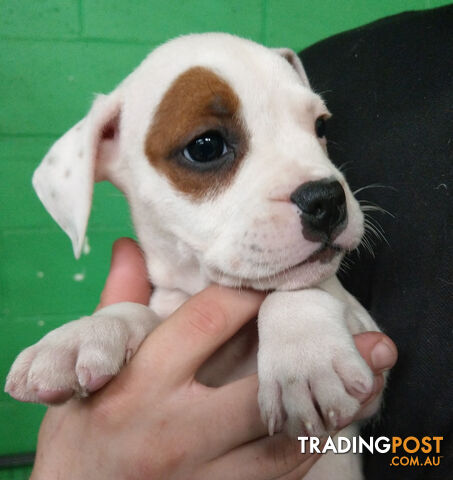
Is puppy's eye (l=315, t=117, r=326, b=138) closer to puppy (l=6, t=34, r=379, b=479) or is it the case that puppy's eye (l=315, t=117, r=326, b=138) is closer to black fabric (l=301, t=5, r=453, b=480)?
puppy (l=6, t=34, r=379, b=479)

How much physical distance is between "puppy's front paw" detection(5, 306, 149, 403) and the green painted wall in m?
1.31

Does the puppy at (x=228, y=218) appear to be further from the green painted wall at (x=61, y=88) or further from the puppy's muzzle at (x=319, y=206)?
the green painted wall at (x=61, y=88)

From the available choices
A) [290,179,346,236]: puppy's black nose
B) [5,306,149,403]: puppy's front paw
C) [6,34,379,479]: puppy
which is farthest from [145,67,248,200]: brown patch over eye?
[5,306,149,403]: puppy's front paw

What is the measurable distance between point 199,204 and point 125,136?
37 centimetres

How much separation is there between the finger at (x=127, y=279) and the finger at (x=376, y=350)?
700 millimetres

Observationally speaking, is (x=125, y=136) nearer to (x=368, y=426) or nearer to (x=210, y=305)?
(x=210, y=305)

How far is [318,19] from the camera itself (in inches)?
94.2

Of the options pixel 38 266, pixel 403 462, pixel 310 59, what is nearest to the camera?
pixel 403 462

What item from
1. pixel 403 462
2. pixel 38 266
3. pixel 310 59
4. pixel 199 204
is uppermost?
pixel 310 59

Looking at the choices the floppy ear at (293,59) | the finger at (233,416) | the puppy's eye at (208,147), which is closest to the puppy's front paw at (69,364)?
the finger at (233,416)

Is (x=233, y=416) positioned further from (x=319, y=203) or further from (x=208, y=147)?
(x=208, y=147)

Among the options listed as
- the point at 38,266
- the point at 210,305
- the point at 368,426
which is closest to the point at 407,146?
the point at 210,305

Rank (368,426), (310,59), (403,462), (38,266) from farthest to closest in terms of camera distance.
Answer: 1. (38,266)
2. (310,59)
3. (368,426)
4. (403,462)

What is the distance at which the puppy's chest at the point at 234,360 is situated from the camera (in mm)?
1240
